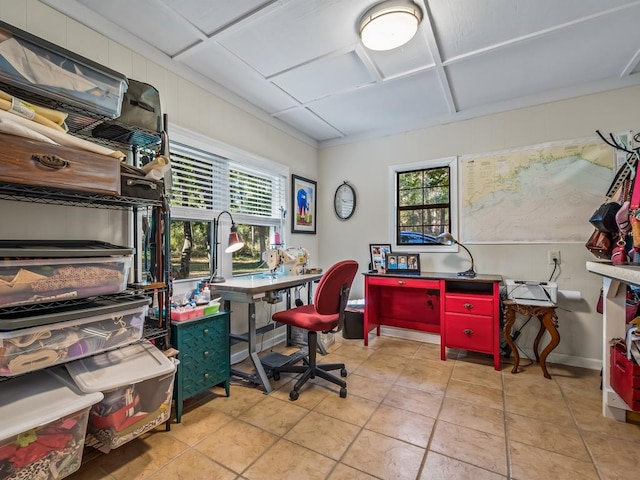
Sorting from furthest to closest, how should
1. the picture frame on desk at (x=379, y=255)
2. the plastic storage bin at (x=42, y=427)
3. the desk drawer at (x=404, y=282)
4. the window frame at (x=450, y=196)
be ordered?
the picture frame on desk at (x=379, y=255)
the window frame at (x=450, y=196)
the desk drawer at (x=404, y=282)
the plastic storage bin at (x=42, y=427)

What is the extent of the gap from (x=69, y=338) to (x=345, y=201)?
3.11 m

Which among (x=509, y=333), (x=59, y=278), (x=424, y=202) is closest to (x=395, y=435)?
(x=509, y=333)

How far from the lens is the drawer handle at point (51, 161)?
1.20 m

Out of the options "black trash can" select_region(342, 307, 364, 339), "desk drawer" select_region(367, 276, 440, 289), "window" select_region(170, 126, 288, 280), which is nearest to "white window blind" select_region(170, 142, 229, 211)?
"window" select_region(170, 126, 288, 280)

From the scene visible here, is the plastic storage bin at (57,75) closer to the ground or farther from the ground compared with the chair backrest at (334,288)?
farther from the ground

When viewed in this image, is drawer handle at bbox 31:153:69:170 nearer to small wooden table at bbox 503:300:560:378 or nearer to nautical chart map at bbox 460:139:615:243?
small wooden table at bbox 503:300:560:378

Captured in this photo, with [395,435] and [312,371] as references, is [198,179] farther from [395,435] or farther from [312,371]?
[395,435]

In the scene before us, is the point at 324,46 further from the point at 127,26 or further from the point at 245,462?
the point at 245,462

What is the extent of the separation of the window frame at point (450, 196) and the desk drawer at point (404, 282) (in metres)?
0.55

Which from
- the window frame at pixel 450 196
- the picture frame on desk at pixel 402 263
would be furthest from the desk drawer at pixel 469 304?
the window frame at pixel 450 196

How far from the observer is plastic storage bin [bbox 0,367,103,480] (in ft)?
3.59

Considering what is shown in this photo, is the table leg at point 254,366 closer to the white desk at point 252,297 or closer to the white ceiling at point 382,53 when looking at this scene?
the white desk at point 252,297

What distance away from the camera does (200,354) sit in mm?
1995

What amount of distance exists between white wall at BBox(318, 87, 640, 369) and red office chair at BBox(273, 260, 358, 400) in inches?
61.0
